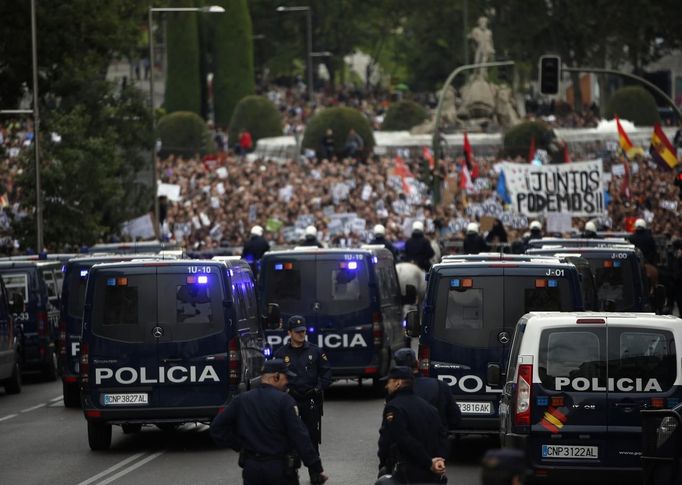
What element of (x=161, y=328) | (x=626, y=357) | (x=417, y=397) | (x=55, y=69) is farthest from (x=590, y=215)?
(x=417, y=397)

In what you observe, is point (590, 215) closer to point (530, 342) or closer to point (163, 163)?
point (163, 163)

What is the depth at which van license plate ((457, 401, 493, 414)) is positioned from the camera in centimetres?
1620

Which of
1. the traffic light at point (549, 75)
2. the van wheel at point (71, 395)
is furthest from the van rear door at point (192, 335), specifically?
the traffic light at point (549, 75)

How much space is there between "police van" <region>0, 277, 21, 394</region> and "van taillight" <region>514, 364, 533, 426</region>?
1247 cm

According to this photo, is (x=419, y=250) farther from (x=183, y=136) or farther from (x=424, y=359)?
(x=183, y=136)

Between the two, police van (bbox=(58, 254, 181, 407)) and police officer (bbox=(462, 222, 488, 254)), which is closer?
police van (bbox=(58, 254, 181, 407))

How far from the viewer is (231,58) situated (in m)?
88.2

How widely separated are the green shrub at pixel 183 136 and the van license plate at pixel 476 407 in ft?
187

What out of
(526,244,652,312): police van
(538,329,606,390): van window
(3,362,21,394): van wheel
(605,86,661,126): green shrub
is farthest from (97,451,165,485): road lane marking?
(605,86,661,126): green shrub

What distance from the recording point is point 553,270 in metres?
16.4

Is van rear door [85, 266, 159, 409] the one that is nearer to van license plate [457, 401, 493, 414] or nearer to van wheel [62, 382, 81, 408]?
van license plate [457, 401, 493, 414]

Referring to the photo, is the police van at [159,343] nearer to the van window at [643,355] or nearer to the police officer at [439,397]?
the van window at [643,355]

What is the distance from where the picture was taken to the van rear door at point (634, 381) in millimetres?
13305

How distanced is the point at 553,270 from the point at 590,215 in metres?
26.9
